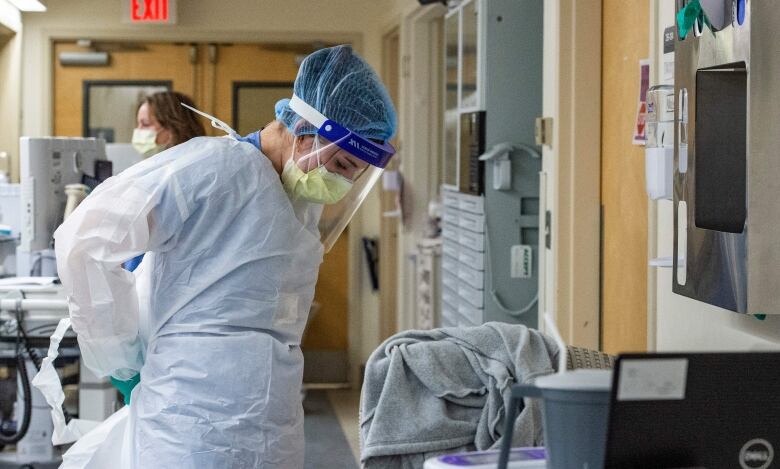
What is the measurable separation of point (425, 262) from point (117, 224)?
3.04m

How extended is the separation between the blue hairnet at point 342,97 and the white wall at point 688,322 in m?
0.61

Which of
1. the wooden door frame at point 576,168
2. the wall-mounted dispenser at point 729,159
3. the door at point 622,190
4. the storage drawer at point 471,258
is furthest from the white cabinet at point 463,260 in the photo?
the wall-mounted dispenser at point 729,159

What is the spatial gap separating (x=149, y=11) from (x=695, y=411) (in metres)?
5.20

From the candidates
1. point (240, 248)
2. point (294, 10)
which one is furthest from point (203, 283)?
point (294, 10)

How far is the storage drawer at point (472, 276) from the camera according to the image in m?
3.64

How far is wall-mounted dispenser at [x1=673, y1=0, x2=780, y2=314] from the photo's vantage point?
1.64 meters

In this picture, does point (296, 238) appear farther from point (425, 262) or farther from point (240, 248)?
point (425, 262)

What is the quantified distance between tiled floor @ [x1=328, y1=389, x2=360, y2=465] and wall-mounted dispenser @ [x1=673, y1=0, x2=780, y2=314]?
10.2 ft

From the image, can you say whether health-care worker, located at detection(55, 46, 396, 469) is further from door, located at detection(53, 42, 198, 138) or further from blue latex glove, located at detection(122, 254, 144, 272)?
door, located at detection(53, 42, 198, 138)

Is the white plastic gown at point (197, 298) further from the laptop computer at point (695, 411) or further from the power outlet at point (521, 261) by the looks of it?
the power outlet at point (521, 261)

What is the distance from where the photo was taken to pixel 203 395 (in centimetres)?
205

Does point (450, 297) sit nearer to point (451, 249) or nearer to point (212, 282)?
point (451, 249)

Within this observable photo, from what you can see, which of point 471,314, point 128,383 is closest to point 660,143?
point 128,383

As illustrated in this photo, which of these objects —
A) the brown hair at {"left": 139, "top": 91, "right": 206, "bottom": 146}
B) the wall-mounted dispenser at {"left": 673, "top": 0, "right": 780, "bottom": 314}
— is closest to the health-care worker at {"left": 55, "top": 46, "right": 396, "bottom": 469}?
the wall-mounted dispenser at {"left": 673, "top": 0, "right": 780, "bottom": 314}
